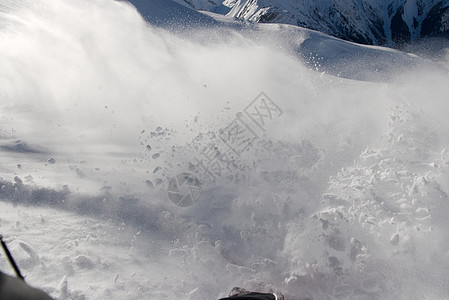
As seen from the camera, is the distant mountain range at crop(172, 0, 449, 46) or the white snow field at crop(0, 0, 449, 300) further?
the distant mountain range at crop(172, 0, 449, 46)

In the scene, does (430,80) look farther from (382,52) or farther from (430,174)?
(382,52)

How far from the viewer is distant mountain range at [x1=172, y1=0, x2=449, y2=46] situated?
266 ft

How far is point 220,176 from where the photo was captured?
5281mm

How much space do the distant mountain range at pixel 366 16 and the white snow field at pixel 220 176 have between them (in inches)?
2894

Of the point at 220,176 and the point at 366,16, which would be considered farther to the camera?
the point at 366,16

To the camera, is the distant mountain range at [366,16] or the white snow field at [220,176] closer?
the white snow field at [220,176]

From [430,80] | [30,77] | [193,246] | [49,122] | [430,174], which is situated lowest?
[30,77]

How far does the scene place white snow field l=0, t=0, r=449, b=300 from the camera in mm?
3797

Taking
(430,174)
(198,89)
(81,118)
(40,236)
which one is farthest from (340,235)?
(81,118)

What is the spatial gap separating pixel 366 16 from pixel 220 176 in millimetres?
105928

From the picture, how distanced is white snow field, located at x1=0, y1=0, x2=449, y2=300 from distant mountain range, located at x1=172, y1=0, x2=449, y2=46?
73.5 m

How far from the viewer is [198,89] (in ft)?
25.8

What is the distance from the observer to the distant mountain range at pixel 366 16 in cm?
8122

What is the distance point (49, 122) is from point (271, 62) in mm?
5897
